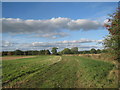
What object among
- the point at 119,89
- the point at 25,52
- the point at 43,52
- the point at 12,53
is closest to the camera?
the point at 119,89

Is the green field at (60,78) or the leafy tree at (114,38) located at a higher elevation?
the leafy tree at (114,38)

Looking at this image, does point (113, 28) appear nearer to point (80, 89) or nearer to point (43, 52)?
point (80, 89)

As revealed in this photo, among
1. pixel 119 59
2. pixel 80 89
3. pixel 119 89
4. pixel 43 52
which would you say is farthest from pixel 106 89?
pixel 43 52

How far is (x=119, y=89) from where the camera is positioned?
17.2ft

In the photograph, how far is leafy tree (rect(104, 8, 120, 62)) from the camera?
700 centimetres

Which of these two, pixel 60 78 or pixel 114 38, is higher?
pixel 114 38

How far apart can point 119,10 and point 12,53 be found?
328 ft

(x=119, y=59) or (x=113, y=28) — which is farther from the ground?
(x=113, y=28)

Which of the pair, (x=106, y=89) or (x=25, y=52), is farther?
(x=25, y=52)

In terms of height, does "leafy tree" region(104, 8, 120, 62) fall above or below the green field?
above

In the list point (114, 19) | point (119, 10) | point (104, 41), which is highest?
point (119, 10)

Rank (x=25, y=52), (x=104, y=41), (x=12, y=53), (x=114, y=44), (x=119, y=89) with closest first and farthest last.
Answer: (x=119, y=89) → (x=114, y=44) → (x=104, y=41) → (x=12, y=53) → (x=25, y=52)

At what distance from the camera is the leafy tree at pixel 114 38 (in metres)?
7.00

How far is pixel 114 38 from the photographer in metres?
7.02
